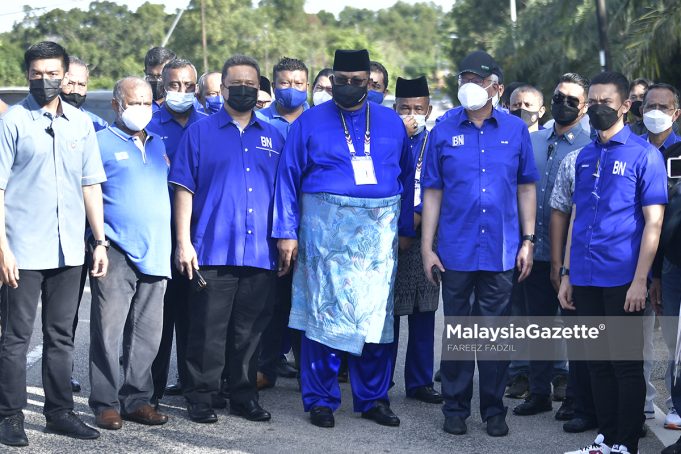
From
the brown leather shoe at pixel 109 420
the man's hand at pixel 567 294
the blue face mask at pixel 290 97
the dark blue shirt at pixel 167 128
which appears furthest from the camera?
the blue face mask at pixel 290 97

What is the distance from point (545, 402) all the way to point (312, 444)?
5.55 ft

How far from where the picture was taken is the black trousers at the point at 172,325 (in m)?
7.11

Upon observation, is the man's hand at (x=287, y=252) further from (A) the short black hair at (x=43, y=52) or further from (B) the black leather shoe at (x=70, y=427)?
(A) the short black hair at (x=43, y=52)

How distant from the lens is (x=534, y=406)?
7.01 meters

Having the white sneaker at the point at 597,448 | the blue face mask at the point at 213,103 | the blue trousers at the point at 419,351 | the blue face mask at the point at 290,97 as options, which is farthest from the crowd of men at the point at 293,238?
the blue face mask at the point at 213,103

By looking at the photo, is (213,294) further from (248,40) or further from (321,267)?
(248,40)

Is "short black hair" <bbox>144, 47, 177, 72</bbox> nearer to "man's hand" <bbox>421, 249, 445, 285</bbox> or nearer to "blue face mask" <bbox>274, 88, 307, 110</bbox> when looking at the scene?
"blue face mask" <bbox>274, 88, 307, 110</bbox>

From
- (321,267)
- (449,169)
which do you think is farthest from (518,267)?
(321,267)

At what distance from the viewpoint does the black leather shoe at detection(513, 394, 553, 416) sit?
6.98 meters

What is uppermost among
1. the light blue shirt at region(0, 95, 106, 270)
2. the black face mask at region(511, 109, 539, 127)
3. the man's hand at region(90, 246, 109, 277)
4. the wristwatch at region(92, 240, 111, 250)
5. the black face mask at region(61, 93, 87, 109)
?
the black face mask at region(61, 93, 87, 109)

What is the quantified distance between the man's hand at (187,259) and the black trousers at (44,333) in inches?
25.6

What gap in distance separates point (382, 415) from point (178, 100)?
8.15ft

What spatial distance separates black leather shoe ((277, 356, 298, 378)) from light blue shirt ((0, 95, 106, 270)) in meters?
2.34

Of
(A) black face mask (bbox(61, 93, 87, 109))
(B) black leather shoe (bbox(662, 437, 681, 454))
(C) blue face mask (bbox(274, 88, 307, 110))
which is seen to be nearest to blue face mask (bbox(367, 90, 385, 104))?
(C) blue face mask (bbox(274, 88, 307, 110))
